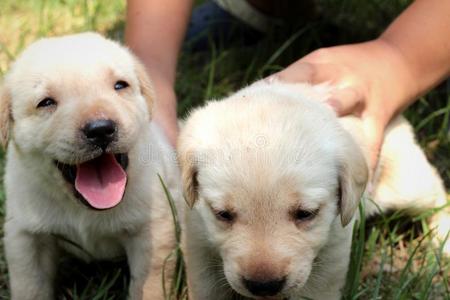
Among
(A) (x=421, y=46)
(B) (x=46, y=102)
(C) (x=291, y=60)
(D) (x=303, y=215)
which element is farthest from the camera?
(C) (x=291, y=60)

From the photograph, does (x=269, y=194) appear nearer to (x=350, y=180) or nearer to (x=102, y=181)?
(x=350, y=180)

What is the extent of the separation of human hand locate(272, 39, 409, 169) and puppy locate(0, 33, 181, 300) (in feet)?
2.66

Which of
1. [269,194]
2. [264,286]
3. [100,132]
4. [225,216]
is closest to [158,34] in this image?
[100,132]

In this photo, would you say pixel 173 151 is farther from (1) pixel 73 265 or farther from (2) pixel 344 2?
(2) pixel 344 2

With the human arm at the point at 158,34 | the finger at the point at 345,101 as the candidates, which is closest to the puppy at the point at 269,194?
the finger at the point at 345,101

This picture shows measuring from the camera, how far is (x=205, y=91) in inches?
193

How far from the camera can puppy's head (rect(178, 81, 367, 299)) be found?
2.54 m

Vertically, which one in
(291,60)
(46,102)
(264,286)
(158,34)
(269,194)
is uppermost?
(269,194)

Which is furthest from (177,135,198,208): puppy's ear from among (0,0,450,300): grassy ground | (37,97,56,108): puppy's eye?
(0,0,450,300): grassy ground

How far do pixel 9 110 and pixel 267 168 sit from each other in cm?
117

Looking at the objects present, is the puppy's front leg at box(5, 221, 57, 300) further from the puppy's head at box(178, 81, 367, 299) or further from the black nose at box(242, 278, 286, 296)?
the black nose at box(242, 278, 286, 296)

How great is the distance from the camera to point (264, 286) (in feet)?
8.20

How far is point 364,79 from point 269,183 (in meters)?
1.16

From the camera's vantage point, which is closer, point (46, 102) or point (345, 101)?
point (46, 102)
